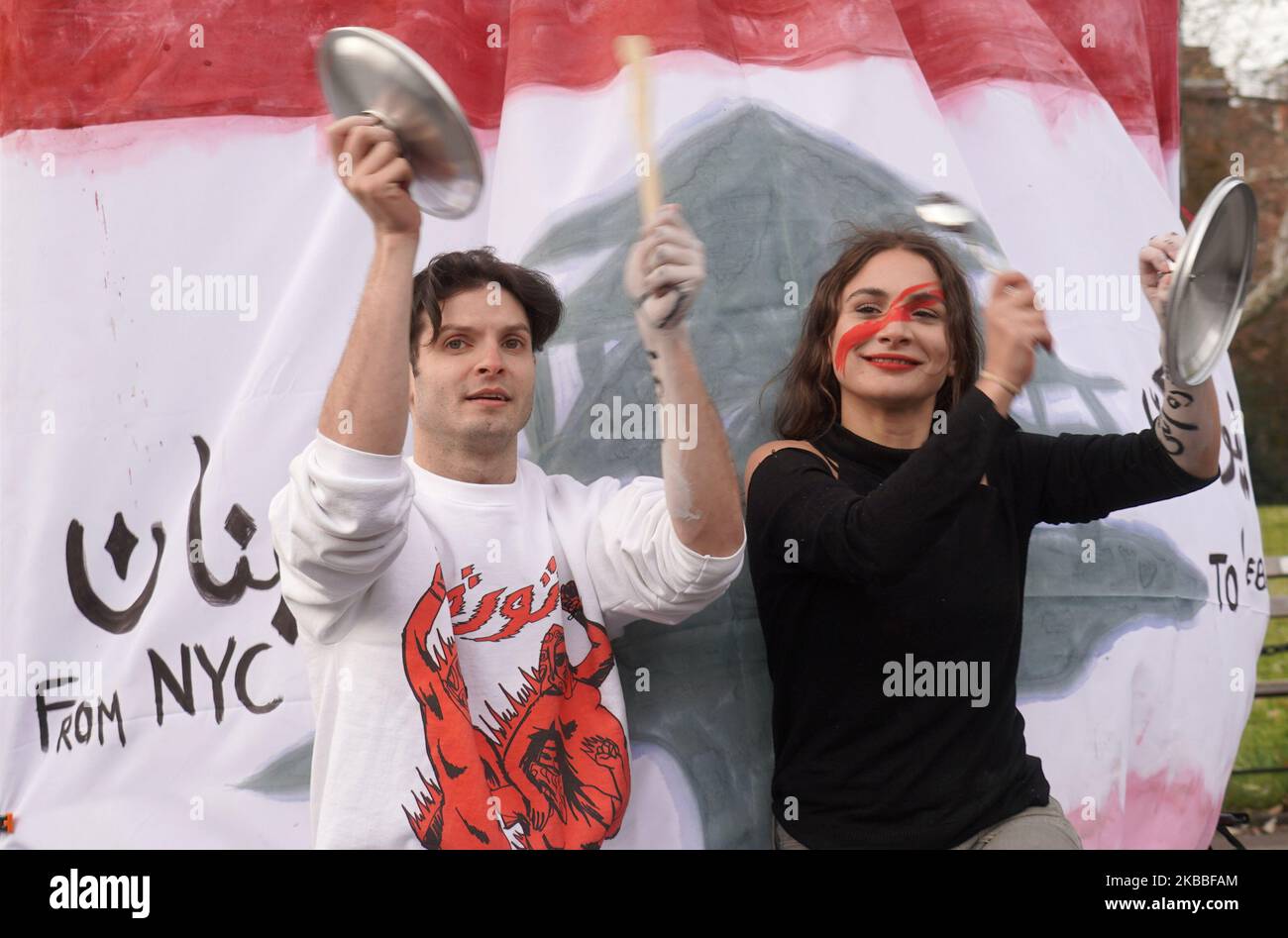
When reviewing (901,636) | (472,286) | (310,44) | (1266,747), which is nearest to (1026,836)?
(901,636)

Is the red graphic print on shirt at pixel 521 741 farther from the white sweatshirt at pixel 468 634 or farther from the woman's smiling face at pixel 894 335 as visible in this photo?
the woman's smiling face at pixel 894 335

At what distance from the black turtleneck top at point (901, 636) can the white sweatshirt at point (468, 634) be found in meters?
0.17

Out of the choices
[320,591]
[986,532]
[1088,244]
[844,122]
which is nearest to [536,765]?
[320,591]

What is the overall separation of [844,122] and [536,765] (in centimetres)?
144

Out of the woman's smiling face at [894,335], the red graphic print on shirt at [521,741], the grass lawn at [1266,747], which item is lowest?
the grass lawn at [1266,747]

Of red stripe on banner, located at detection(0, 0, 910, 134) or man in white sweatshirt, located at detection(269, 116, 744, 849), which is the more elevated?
red stripe on banner, located at detection(0, 0, 910, 134)

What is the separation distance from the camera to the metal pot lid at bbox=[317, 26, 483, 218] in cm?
189

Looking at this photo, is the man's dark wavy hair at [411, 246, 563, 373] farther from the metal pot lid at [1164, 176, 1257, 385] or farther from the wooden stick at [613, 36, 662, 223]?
the metal pot lid at [1164, 176, 1257, 385]

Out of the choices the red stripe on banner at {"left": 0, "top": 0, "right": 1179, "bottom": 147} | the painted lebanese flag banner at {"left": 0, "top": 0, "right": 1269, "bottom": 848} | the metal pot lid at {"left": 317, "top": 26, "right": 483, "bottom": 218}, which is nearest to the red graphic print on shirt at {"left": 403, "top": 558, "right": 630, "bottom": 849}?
the painted lebanese flag banner at {"left": 0, "top": 0, "right": 1269, "bottom": 848}

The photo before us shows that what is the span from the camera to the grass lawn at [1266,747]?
4543 millimetres

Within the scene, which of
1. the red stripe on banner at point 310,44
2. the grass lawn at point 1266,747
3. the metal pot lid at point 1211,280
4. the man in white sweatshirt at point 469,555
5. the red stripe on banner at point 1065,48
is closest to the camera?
the man in white sweatshirt at point 469,555

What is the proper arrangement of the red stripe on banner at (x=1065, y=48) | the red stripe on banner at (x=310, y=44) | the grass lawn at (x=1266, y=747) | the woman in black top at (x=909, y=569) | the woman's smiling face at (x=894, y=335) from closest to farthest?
the woman in black top at (x=909, y=569) → the woman's smiling face at (x=894, y=335) → the red stripe on banner at (x=310, y=44) → the red stripe on banner at (x=1065, y=48) → the grass lawn at (x=1266, y=747)

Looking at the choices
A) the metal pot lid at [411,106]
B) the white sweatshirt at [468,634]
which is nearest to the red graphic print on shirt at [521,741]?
the white sweatshirt at [468,634]

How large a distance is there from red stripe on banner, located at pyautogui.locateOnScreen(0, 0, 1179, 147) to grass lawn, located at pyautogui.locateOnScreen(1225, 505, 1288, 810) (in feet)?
7.59
